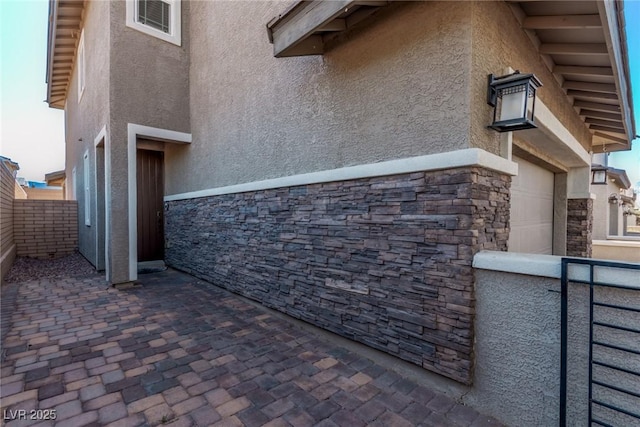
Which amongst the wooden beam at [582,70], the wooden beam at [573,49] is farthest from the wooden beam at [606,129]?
the wooden beam at [573,49]

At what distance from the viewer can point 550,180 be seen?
638cm

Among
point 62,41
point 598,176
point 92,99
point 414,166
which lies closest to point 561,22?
point 414,166

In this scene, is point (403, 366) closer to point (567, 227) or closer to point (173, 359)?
point (173, 359)

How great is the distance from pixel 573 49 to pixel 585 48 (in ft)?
0.42

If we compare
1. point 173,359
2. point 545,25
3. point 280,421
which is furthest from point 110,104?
point 545,25

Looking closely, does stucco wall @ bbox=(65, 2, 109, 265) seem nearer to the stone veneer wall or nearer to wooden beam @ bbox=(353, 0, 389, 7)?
the stone veneer wall

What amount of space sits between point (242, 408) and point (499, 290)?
239cm

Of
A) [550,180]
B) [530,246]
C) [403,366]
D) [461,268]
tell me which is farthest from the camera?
[550,180]

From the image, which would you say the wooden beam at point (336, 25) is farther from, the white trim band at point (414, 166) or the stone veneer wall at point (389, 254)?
the stone veneer wall at point (389, 254)

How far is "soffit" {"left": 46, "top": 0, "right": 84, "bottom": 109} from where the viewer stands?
29.6 ft

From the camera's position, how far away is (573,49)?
391cm

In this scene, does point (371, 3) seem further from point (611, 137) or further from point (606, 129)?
point (611, 137)

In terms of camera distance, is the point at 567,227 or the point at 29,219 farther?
the point at 29,219

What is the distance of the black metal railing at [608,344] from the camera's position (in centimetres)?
204
